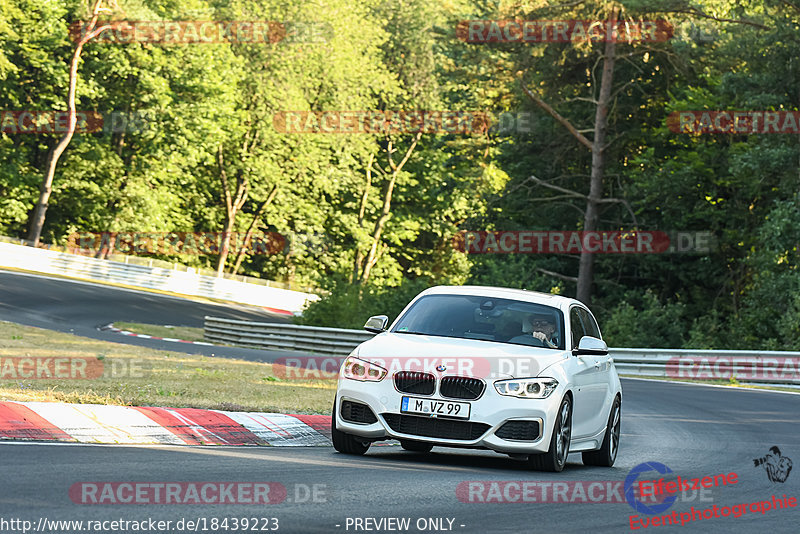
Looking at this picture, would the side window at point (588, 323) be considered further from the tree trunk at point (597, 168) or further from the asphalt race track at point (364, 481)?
the tree trunk at point (597, 168)

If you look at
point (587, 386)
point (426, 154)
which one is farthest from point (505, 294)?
point (426, 154)

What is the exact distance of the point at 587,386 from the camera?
11055 mm

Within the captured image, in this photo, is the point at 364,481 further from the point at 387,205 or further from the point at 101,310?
the point at 387,205

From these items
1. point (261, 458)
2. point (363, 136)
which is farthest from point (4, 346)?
point (363, 136)

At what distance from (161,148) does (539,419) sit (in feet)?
174

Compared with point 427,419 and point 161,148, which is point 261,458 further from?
point 161,148

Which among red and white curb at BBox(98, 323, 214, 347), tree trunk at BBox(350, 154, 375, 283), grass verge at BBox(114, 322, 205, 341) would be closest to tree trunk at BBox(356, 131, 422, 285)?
tree trunk at BBox(350, 154, 375, 283)

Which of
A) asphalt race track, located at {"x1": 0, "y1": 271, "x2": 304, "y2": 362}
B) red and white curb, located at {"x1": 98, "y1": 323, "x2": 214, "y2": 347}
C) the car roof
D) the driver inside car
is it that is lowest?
red and white curb, located at {"x1": 98, "y1": 323, "x2": 214, "y2": 347}

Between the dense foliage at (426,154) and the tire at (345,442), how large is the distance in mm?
24320

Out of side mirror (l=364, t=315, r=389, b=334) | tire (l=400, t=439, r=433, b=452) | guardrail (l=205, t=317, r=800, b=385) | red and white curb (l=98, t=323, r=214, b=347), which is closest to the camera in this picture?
tire (l=400, t=439, r=433, b=452)

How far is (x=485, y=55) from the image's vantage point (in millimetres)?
43469

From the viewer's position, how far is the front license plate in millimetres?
9781

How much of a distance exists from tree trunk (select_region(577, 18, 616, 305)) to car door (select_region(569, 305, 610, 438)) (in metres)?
29.4

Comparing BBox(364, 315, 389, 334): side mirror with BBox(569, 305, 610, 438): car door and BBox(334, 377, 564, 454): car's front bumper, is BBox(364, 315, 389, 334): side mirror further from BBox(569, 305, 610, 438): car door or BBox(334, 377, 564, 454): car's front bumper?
BBox(569, 305, 610, 438): car door
